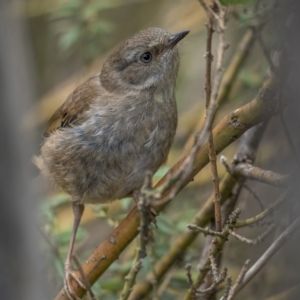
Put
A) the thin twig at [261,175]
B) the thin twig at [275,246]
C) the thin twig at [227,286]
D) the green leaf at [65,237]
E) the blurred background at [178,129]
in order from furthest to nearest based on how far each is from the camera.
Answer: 1. the green leaf at [65,237]
2. the blurred background at [178,129]
3. the thin twig at [261,175]
4. the thin twig at [227,286]
5. the thin twig at [275,246]

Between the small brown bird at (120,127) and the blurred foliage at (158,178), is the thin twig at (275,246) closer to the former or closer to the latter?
the blurred foliage at (158,178)

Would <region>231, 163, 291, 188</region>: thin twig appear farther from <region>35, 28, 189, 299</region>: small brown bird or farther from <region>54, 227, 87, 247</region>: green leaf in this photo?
<region>54, 227, 87, 247</region>: green leaf

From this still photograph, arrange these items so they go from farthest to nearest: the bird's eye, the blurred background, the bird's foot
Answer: the bird's eye → the blurred background → the bird's foot

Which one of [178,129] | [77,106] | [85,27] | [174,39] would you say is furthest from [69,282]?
[85,27]

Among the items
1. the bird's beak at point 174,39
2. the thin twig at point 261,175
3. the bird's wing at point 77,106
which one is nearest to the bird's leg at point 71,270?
the bird's wing at point 77,106

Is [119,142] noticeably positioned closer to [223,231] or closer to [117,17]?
[223,231]

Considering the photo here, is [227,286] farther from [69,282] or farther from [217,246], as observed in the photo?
[69,282]

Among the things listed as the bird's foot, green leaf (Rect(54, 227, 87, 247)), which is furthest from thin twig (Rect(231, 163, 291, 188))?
green leaf (Rect(54, 227, 87, 247))
